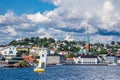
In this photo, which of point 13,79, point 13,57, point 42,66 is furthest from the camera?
point 13,57

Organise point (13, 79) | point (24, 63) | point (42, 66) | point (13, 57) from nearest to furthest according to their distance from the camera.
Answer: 1. point (13, 79)
2. point (42, 66)
3. point (24, 63)
4. point (13, 57)

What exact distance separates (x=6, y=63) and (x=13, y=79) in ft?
354

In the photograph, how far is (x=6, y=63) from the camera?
185m

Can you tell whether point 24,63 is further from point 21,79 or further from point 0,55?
point 21,79

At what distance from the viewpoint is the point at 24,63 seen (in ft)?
599

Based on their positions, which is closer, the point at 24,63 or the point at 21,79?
the point at 21,79

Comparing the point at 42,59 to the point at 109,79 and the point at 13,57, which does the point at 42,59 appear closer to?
the point at 109,79

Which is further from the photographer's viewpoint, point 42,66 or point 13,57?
point 13,57

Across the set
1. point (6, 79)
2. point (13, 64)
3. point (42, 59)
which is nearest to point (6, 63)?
point (13, 64)

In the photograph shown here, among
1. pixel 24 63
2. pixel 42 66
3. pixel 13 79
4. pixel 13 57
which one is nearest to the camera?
pixel 13 79

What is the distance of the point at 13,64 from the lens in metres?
184

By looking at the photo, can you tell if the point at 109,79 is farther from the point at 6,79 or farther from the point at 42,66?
the point at 42,66

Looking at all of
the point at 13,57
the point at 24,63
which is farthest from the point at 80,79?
the point at 13,57

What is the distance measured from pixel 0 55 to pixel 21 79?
122m
